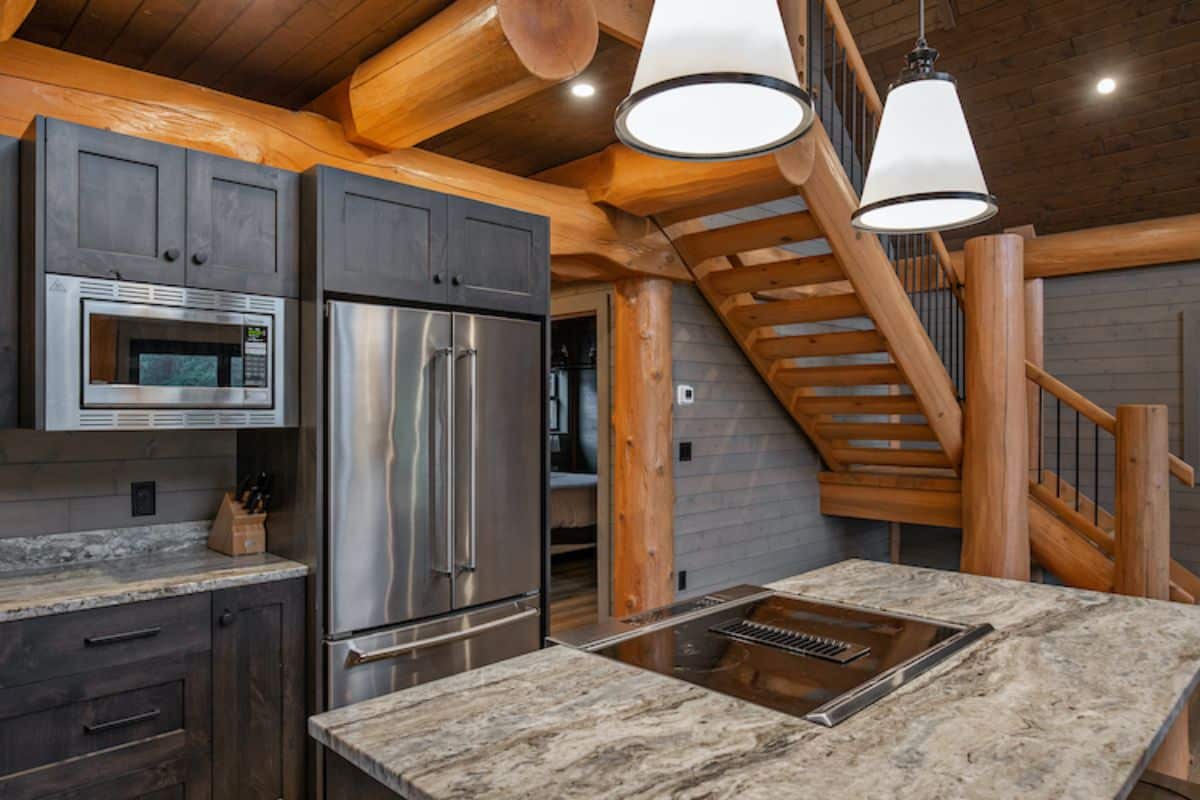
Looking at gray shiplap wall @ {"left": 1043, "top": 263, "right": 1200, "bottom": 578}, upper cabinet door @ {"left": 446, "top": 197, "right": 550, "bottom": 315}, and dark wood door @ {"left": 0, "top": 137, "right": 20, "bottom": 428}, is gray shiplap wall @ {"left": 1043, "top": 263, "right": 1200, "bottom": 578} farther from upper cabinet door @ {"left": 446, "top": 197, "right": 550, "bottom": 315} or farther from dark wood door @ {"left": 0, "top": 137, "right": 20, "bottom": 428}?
dark wood door @ {"left": 0, "top": 137, "right": 20, "bottom": 428}

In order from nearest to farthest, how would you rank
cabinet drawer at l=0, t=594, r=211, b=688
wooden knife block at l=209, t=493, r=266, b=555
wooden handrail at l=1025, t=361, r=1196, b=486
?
cabinet drawer at l=0, t=594, r=211, b=688 < wooden knife block at l=209, t=493, r=266, b=555 < wooden handrail at l=1025, t=361, r=1196, b=486

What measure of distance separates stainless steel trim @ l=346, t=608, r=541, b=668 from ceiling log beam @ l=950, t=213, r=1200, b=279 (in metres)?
4.38

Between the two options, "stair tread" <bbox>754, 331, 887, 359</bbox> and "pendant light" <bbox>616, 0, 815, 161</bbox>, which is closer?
"pendant light" <bbox>616, 0, 815, 161</bbox>

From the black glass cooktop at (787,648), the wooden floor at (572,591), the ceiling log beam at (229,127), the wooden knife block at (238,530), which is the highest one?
the ceiling log beam at (229,127)

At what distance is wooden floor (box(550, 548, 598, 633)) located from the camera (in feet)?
16.8

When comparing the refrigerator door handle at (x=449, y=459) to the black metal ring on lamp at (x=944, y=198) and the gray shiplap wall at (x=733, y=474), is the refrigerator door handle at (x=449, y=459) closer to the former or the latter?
the black metal ring on lamp at (x=944, y=198)

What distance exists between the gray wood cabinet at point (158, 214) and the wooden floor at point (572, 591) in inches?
103

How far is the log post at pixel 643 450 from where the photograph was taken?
4246 mm

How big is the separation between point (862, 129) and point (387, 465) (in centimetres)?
357

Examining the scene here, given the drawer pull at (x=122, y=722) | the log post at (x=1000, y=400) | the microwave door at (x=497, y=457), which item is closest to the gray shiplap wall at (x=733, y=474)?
the log post at (x=1000, y=400)

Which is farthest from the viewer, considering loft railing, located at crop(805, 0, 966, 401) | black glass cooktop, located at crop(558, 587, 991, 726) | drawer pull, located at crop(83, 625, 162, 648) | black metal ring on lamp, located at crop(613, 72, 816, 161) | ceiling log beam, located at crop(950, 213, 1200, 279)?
ceiling log beam, located at crop(950, 213, 1200, 279)

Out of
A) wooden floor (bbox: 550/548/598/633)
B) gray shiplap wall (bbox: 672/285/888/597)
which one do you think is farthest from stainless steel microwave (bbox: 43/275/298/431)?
gray shiplap wall (bbox: 672/285/888/597)

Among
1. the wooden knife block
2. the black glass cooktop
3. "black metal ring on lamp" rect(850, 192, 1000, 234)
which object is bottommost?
the black glass cooktop

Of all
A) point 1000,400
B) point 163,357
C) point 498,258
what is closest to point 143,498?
point 163,357
